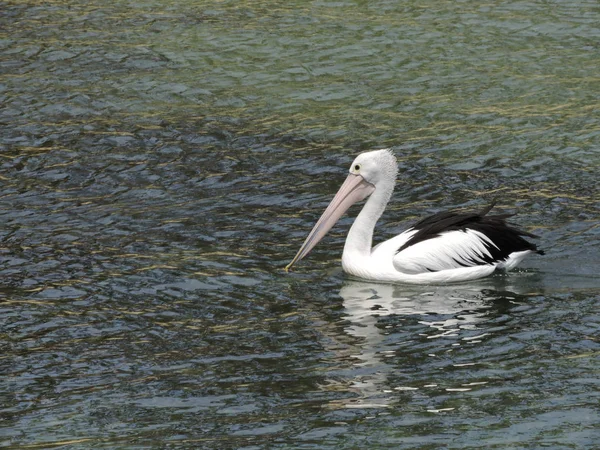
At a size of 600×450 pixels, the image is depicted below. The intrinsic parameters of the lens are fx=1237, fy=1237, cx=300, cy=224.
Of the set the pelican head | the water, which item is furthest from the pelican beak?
the water

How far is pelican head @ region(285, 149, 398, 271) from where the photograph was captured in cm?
1016

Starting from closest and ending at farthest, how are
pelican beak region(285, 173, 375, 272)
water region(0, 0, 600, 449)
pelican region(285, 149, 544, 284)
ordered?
water region(0, 0, 600, 449) → pelican region(285, 149, 544, 284) → pelican beak region(285, 173, 375, 272)

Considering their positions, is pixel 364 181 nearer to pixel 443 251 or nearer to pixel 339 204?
pixel 339 204

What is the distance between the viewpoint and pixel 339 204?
33.4 ft

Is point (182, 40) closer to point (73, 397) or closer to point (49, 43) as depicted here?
point (49, 43)

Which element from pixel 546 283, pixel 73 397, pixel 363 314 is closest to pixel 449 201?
pixel 546 283

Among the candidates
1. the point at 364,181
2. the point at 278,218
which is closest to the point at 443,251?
the point at 364,181

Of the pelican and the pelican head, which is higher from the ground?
the pelican head

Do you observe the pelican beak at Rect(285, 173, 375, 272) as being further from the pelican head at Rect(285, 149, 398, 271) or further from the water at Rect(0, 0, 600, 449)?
the water at Rect(0, 0, 600, 449)

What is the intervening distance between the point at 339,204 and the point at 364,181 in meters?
0.30

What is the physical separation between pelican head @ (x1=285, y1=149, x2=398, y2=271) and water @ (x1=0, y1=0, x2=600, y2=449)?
17.0 inches

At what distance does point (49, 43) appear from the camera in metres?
16.3

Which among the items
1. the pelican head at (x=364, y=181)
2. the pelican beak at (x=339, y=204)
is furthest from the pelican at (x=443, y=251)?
the pelican head at (x=364, y=181)

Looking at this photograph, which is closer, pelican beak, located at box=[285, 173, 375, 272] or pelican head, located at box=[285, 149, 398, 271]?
pelican beak, located at box=[285, 173, 375, 272]
